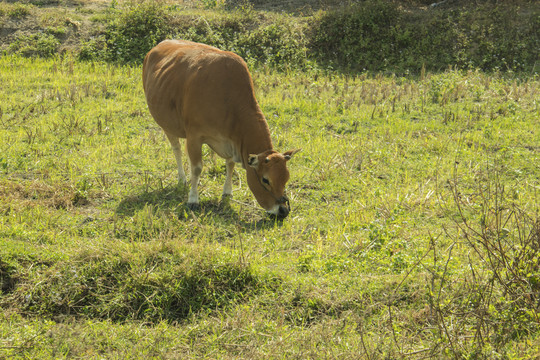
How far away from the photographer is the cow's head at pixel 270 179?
6.46 m

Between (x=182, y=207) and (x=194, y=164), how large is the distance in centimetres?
53

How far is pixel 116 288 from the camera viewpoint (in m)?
5.36

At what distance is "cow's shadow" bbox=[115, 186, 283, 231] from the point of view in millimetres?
6810

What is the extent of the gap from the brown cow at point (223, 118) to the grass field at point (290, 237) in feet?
1.39

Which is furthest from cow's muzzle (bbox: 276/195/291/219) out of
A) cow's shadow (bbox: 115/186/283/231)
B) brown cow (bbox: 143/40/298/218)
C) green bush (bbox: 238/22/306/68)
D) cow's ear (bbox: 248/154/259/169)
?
green bush (bbox: 238/22/306/68)

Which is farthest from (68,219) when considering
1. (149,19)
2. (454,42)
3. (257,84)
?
(454,42)

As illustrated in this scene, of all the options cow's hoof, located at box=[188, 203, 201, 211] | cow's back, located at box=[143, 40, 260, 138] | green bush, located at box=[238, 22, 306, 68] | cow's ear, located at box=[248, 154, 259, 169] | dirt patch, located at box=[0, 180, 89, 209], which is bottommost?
cow's hoof, located at box=[188, 203, 201, 211]

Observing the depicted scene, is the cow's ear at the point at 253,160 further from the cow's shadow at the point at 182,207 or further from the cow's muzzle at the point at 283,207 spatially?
the cow's shadow at the point at 182,207

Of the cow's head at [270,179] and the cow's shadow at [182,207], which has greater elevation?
the cow's head at [270,179]

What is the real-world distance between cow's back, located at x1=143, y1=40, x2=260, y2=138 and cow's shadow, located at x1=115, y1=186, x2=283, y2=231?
30.9 inches

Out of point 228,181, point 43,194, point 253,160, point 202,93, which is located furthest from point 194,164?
point 43,194

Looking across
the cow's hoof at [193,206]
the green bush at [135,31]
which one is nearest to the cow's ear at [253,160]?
the cow's hoof at [193,206]

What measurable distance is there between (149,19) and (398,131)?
289 inches

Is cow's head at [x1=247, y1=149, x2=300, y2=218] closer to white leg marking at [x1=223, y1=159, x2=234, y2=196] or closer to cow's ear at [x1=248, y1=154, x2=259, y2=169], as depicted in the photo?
cow's ear at [x1=248, y1=154, x2=259, y2=169]
